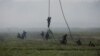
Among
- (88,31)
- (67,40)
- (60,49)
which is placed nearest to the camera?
(60,49)

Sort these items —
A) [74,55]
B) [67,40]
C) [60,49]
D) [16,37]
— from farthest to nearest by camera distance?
[16,37]
[67,40]
[60,49]
[74,55]

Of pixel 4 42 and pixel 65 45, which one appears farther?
pixel 4 42

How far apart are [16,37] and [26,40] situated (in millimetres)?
2039

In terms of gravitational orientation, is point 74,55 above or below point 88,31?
below

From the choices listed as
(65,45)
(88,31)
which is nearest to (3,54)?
(65,45)

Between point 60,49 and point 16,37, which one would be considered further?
point 16,37

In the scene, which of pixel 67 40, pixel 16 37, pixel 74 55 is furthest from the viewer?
pixel 16 37

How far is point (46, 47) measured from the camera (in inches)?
688

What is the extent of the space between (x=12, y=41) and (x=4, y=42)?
1084 millimetres

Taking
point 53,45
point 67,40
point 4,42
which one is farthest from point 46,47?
point 4,42

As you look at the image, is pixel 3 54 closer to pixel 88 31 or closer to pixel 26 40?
Result: pixel 26 40

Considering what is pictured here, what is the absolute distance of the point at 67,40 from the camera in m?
18.6

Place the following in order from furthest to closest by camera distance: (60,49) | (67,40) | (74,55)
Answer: (67,40) < (60,49) < (74,55)

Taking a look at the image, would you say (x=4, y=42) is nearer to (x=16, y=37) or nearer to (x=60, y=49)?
(x=16, y=37)
